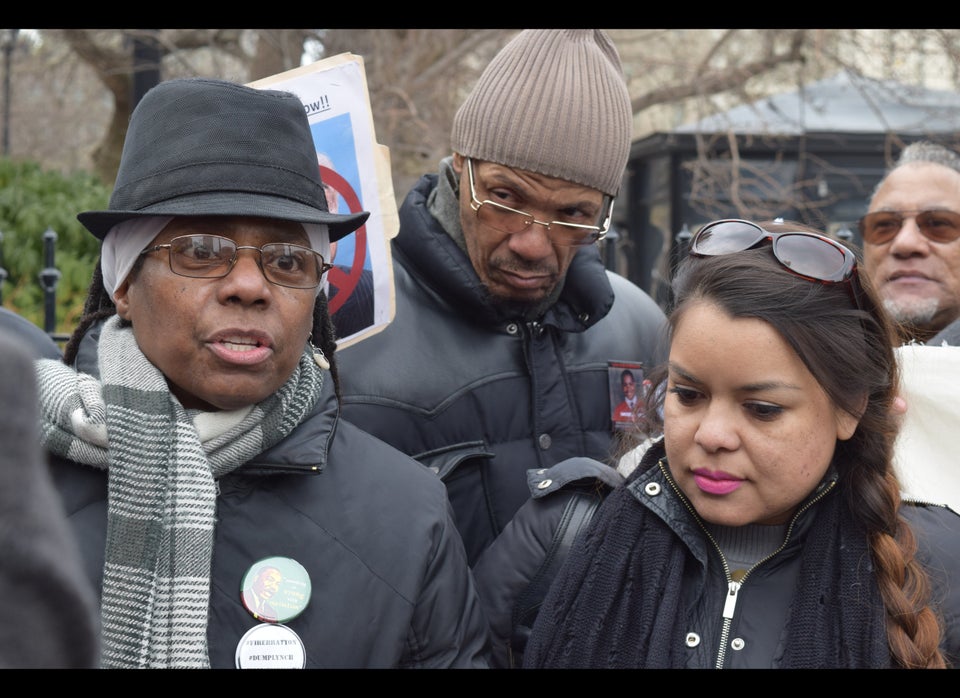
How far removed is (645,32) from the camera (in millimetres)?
9516

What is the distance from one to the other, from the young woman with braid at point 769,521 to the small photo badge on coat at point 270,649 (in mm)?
473

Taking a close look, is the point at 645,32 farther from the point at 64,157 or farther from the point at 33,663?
the point at 64,157

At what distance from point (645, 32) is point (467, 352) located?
283 inches

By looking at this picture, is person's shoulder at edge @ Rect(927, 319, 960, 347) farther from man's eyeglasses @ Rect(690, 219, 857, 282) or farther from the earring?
the earring

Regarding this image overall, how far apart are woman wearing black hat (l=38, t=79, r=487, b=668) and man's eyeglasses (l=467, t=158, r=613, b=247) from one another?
78 cm

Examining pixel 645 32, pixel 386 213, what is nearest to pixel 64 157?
pixel 645 32

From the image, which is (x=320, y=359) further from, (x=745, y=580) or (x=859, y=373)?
(x=859, y=373)

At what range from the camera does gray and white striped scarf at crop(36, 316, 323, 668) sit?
2.00 metres

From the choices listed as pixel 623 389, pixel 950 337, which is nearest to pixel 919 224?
pixel 950 337

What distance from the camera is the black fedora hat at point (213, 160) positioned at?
2150mm

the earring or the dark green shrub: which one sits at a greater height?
the earring

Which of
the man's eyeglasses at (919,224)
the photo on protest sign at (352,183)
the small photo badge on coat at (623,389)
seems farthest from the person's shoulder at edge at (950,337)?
the photo on protest sign at (352,183)

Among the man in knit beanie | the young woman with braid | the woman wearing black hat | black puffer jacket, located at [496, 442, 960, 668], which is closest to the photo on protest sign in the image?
the man in knit beanie

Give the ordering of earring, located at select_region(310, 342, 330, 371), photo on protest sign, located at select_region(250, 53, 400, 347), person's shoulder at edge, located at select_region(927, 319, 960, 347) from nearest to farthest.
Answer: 1. earring, located at select_region(310, 342, 330, 371)
2. photo on protest sign, located at select_region(250, 53, 400, 347)
3. person's shoulder at edge, located at select_region(927, 319, 960, 347)
